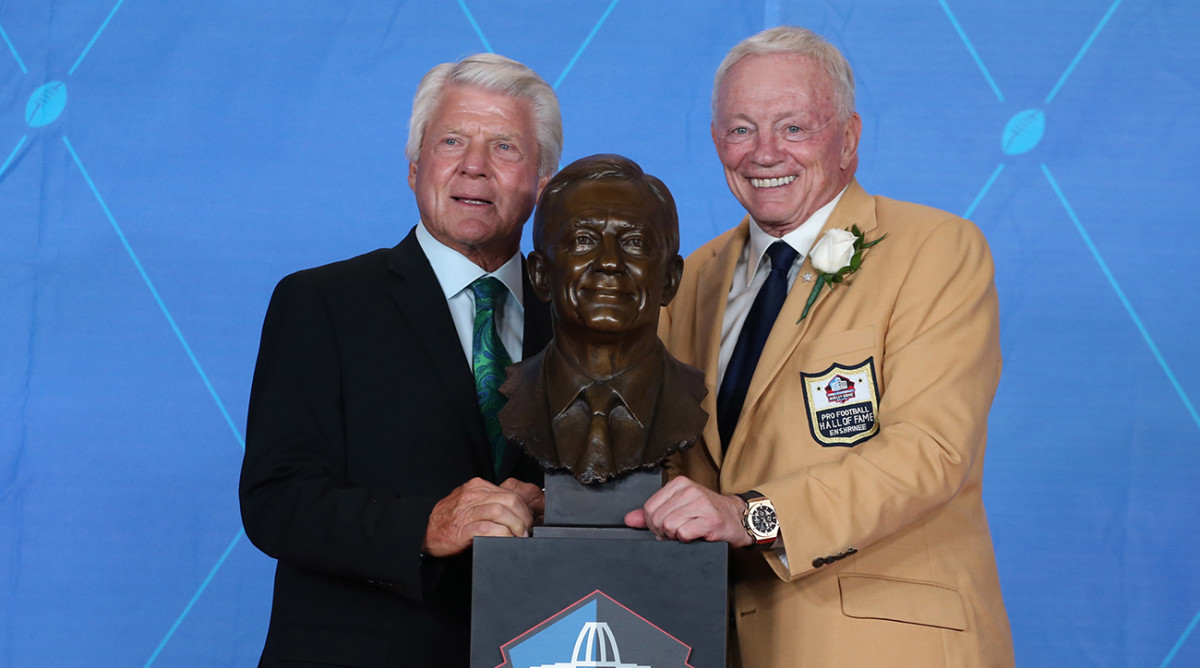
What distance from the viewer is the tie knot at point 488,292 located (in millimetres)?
3025

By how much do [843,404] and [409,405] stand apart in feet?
3.19

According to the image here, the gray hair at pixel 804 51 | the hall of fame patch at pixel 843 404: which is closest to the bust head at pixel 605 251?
the hall of fame patch at pixel 843 404

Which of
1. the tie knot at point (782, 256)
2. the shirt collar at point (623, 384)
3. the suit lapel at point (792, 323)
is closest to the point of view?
the shirt collar at point (623, 384)

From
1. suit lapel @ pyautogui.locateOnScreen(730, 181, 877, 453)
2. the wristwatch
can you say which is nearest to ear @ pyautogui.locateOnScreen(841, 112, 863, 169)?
suit lapel @ pyautogui.locateOnScreen(730, 181, 877, 453)

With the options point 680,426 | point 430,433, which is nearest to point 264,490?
point 430,433

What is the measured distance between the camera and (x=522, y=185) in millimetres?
3137

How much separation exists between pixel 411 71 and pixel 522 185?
171 cm

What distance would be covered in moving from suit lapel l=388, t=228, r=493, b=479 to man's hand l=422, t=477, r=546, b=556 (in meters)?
0.34

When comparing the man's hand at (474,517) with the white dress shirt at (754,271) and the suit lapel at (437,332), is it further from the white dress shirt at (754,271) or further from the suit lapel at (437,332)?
the white dress shirt at (754,271)

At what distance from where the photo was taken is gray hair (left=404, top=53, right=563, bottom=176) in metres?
3.12

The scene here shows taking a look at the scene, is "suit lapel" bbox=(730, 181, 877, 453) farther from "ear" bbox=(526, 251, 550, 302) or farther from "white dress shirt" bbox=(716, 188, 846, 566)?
"ear" bbox=(526, 251, 550, 302)

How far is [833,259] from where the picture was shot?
2.75 m

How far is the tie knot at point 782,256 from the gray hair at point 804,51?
354 mm

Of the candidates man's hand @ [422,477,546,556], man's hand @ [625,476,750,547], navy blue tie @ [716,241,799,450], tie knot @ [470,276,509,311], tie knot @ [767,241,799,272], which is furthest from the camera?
tie knot @ [470,276,509,311]
